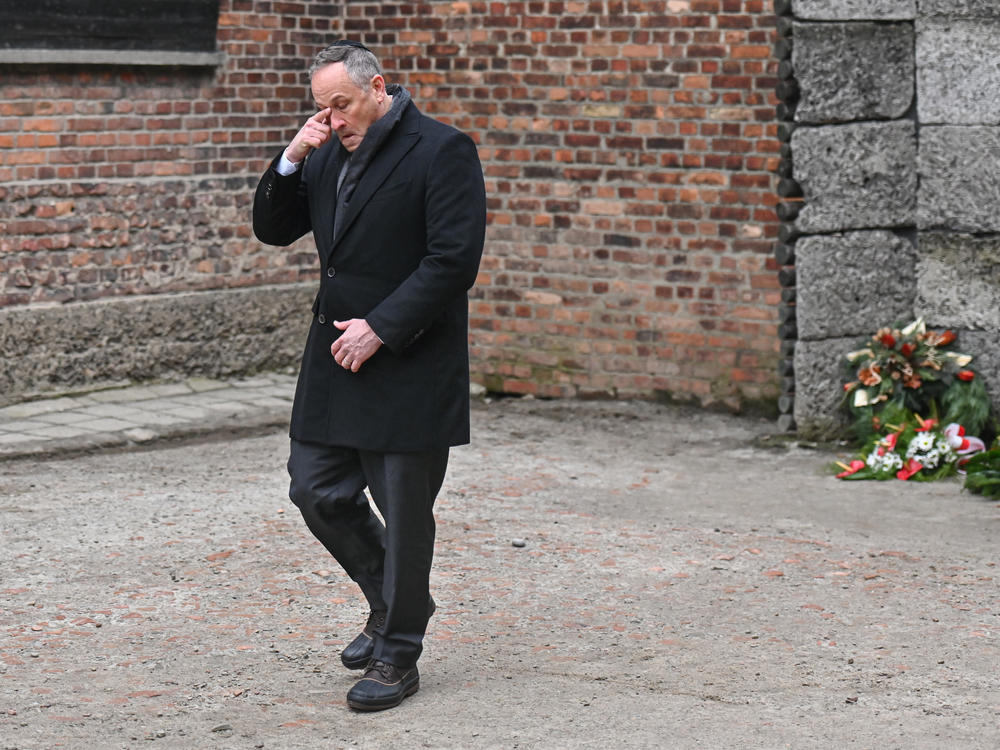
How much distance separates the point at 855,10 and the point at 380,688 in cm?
479

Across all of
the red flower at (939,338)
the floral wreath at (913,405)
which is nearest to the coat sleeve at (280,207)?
the floral wreath at (913,405)

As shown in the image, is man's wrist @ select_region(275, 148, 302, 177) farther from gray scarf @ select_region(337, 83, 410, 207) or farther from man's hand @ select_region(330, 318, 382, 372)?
man's hand @ select_region(330, 318, 382, 372)

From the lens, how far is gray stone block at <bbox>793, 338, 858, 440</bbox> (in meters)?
8.24

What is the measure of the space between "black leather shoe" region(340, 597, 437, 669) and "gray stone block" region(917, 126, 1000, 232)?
4310 millimetres

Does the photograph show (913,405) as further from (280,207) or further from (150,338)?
(150,338)

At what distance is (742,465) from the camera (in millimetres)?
7977

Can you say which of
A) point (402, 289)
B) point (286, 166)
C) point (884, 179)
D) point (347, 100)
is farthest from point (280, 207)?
point (884, 179)

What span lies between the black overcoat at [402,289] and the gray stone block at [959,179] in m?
4.11

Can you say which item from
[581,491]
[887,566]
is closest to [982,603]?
[887,566]

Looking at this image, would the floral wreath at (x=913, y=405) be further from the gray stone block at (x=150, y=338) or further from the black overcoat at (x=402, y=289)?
the gray stone block at (x=150, y=338)

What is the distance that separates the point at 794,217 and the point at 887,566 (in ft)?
8.38

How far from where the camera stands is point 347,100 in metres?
4.48

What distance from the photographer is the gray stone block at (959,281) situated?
8.01 m

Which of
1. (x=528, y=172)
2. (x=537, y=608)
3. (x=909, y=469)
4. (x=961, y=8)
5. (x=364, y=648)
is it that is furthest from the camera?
(x=528, y=172)
